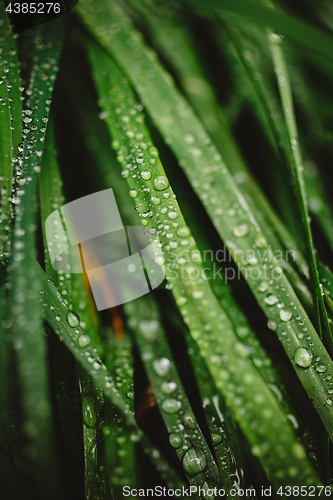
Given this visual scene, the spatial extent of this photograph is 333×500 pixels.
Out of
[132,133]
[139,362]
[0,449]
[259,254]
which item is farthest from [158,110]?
[0,449]

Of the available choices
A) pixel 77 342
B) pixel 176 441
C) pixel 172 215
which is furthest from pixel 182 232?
pixel 176 441

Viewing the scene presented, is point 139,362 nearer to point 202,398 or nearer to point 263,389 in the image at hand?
point 202,398

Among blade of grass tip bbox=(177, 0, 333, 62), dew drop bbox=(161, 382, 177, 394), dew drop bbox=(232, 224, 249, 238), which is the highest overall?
blade of grass tip bbox=(177, 0, 333, 62)

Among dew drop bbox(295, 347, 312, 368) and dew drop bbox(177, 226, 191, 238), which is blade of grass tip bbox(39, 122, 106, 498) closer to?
dew drop bbox(177, 226, 191, 238)

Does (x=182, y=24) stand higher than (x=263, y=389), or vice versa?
(x=182, y=24)

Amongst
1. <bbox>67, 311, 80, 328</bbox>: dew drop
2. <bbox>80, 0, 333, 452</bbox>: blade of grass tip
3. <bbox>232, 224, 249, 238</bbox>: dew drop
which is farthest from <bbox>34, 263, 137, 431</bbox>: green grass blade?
<bbox>232, 224, 249, 238</bbox>: dew drop

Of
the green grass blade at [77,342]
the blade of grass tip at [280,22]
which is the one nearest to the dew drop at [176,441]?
the green grass blade at [77,342]

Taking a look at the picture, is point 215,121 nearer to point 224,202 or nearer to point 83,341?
point 224,202
